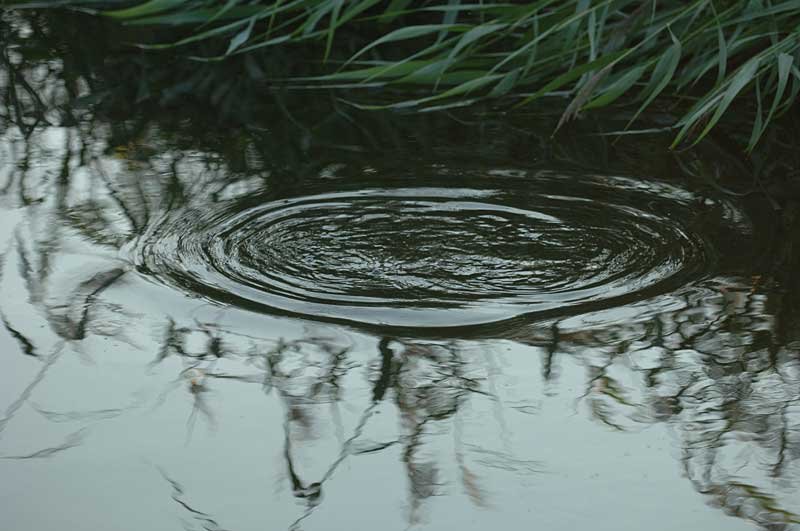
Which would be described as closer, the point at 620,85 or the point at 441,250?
the point at 441,250

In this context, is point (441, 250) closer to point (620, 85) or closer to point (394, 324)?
point (394, 324)

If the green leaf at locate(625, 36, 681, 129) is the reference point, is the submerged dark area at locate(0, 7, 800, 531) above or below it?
below

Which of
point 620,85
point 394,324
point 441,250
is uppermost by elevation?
point 620,85

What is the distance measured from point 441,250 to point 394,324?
0.32 metres

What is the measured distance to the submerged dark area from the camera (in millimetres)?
1636

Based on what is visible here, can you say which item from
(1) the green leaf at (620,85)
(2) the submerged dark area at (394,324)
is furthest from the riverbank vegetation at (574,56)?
(2) the submerged dark area at (394,324)

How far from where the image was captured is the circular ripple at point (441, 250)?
2152 millimetres

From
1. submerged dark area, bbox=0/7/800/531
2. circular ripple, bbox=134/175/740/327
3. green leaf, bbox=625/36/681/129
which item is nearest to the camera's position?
submerged dark area, bbox=0/7/800/531

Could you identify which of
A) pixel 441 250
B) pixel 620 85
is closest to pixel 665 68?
pixel 620 85

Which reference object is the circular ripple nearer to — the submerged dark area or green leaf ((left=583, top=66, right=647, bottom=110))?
the submerged dark area

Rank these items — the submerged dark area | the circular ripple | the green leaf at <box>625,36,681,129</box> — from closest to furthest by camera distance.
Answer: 1. the submerged dark area
2. the circular ripple
3. the green leaf at <box>625,36,681,129</box>

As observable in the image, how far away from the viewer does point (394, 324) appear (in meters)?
2.07

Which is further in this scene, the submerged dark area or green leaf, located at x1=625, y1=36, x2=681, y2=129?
green leaf, located at x1=625, y1=36, x2=681, y2=129

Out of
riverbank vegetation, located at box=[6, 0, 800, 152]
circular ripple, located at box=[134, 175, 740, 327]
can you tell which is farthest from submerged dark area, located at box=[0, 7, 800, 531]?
riverbank vegetation, located at box=[6, 0, 800, 152]
